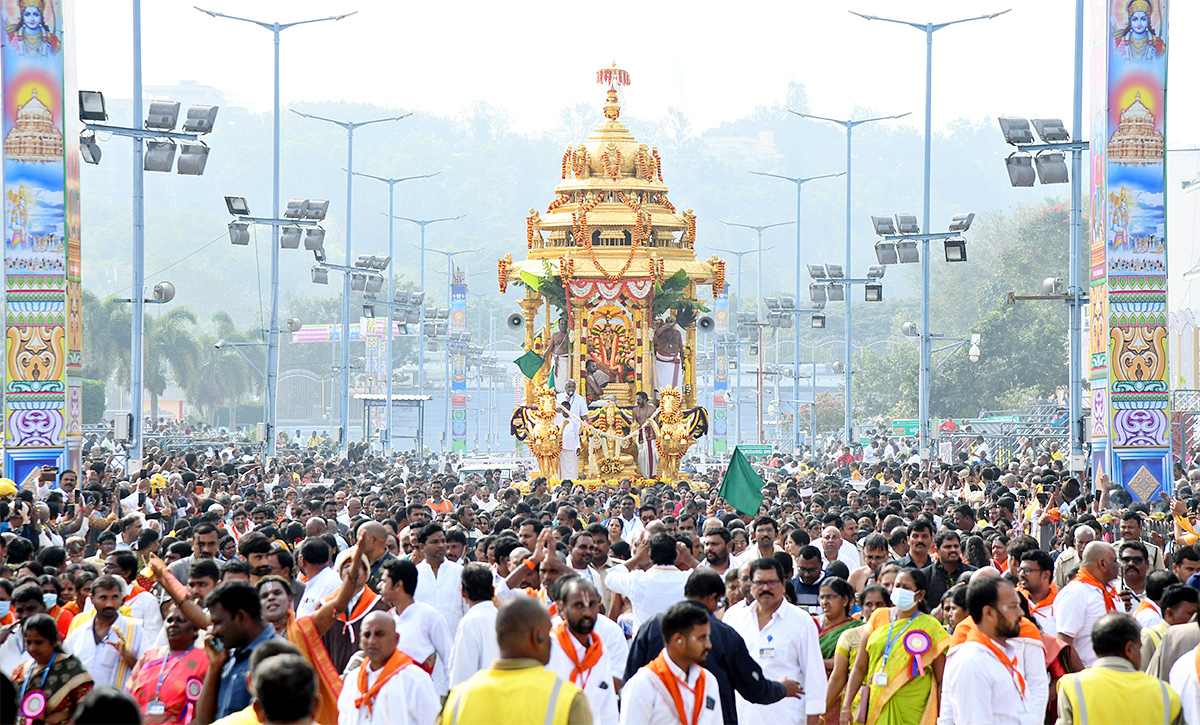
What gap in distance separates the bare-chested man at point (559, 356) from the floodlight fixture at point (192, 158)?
383 inches

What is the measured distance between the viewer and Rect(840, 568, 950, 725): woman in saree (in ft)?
26.9

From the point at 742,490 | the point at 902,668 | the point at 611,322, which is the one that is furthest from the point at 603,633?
the point at 611,322

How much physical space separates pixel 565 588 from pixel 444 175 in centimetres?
17127

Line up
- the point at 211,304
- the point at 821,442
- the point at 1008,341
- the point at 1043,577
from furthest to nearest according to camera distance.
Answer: the point at 211,304 → the point at 821,442 → the point at 1008,341 → the point at 1043,577

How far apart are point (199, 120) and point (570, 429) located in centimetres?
960

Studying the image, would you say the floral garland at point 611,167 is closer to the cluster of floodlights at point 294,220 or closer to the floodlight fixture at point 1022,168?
the cluster of floodlights at point 294,220

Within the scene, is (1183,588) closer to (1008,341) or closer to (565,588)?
(565,588)

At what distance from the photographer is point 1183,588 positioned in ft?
28.1

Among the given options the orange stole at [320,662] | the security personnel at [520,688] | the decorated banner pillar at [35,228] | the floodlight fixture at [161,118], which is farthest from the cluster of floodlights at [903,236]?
the security personnel at [520,688]

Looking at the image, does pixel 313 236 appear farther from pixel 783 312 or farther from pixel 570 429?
pixel 783 312

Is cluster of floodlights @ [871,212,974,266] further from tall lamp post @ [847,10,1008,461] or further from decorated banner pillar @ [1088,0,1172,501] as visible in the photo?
decorated banner pillar @ [1088,0,1172,501]

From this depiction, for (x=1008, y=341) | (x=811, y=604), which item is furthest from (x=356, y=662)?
(x=1008, y=341)

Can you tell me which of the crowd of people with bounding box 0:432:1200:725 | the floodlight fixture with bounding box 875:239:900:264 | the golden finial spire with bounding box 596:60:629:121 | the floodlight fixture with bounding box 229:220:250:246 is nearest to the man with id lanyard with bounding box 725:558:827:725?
the crowd of people with bounding box 0:432:1200:725

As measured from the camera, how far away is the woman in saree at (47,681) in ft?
23.7
